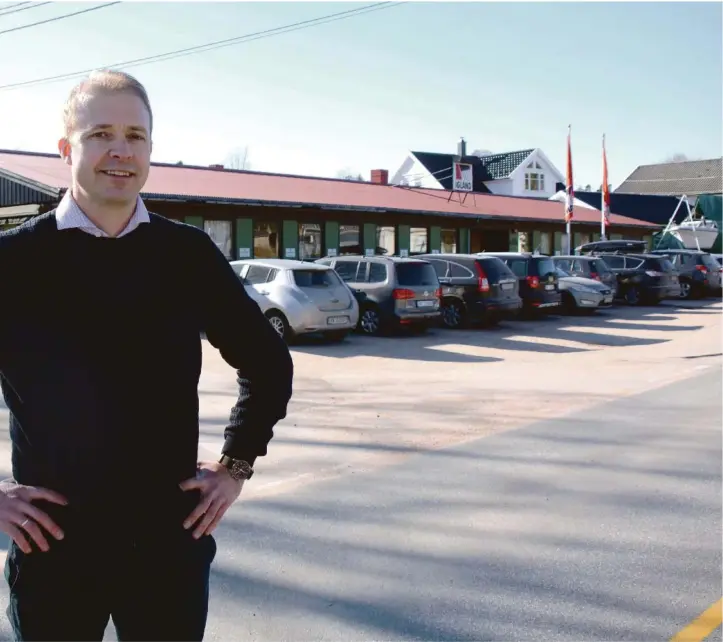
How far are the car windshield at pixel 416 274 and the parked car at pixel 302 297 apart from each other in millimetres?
1538

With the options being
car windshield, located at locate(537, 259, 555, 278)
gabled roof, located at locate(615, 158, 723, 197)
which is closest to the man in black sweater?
car windshield, located at locate(537, 259, 555, 278)

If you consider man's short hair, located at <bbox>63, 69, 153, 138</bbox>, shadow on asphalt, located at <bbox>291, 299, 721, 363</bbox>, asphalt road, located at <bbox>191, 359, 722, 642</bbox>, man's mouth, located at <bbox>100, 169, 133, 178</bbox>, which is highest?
man's short hair, located at <bbox>63, 69, 153, 138</bbox>

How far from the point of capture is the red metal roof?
68.5 ft

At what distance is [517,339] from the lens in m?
17.0

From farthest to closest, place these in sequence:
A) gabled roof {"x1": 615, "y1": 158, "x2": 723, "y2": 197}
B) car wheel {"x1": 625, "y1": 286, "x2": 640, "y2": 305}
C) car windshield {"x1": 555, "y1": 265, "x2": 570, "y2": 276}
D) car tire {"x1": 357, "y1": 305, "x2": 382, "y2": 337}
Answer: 1. gabled roof {"x1": 615, "y1": 158, "x2": 723, "y2": 197}
2. car wheel {"x1": 625, "y1": 286, "x2": 640, "y2": 305}
3. car windshield {"x1": 555, "y1": 265, "x2": 570, "y2": 276}
4. car tire {"x1": 357, "y1": 305, "x2": 382, "y2": 337}

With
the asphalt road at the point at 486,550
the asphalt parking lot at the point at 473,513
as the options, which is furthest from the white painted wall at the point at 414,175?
the asphalt road at the point at 486,550

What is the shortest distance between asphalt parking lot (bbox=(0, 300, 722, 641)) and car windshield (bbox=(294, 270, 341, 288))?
13.2 ft

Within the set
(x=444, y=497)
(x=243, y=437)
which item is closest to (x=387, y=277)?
(x=444, y=497)

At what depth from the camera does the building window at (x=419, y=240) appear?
1131 inches

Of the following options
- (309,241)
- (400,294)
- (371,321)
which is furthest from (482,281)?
(309,241)

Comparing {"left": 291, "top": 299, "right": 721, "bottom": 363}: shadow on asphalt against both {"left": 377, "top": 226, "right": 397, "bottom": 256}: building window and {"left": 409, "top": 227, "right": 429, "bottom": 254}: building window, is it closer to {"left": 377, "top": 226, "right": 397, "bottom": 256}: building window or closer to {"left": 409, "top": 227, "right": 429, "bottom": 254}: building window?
{"left": 377, "top": 226, "right": 397, "bottom": 256}: building window

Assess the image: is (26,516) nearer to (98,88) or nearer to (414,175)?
(98,88)

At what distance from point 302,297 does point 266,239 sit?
9772mm

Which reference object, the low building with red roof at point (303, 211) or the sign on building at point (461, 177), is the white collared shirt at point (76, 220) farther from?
the sign on building at point (461, 177)
